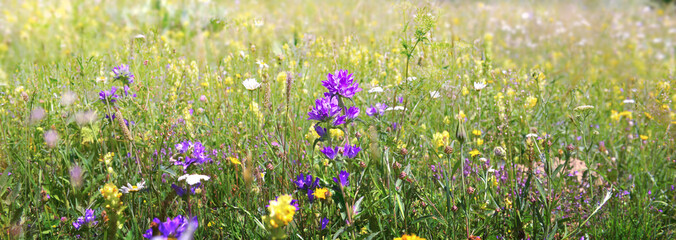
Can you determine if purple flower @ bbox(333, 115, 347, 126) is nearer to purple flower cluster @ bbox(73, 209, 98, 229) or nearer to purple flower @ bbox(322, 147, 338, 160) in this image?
purple flower @ bbox(322, 147, 338, 160)

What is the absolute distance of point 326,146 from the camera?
1740mm

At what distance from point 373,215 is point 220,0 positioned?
521 centimetres

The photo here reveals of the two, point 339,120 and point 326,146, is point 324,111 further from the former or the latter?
point 326,146

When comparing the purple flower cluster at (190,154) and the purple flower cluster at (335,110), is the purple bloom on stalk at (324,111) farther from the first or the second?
the purple flower cluster at (190,154)

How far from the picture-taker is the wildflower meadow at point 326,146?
129 cm

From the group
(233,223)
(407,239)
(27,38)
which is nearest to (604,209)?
(407,239)

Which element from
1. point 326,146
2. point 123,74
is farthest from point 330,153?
point 123,74

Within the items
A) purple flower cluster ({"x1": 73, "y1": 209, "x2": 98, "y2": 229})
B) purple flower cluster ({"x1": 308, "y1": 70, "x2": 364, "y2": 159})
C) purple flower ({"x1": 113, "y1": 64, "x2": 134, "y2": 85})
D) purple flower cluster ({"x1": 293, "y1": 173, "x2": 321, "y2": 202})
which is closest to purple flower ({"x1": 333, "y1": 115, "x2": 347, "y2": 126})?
purple flower cluster ({"x1": 308, "y1": 70, "x2": 364, "y2": 159})

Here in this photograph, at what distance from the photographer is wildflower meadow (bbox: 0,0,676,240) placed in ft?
4.22

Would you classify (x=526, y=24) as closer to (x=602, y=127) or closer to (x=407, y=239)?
(x=602, y=127)

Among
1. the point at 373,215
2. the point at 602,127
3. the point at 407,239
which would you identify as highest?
the point at 407,239

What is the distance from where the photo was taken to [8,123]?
1925 mm

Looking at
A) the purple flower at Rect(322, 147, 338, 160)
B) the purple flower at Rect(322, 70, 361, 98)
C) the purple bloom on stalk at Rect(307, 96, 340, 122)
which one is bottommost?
the purple flower at Rect(322, 147, 338, 160)

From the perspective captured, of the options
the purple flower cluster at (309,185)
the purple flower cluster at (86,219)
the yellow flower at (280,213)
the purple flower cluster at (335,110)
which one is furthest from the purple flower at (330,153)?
the purple flower cluster at (86,219)
